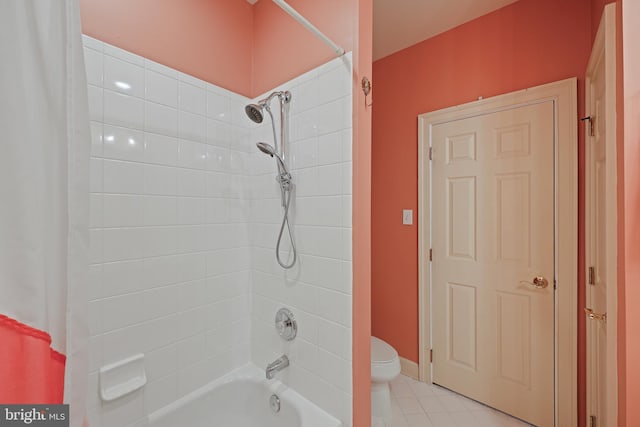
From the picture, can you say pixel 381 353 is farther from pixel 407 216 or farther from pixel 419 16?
pixel 419 16

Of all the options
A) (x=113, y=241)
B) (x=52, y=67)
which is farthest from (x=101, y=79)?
(x=52, y=67)

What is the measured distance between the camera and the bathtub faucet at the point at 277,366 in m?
1.36

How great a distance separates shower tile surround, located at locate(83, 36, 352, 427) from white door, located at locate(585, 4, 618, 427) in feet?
3.12

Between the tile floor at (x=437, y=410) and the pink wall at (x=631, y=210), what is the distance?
108cm

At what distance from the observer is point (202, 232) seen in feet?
4.68

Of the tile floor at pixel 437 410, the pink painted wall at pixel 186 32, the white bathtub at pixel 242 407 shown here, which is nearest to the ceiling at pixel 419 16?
the pink painted wall at pixel 186 32

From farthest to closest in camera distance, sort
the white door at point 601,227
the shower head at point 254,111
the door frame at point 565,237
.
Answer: the door frame at point 565,237
the shower head at point 254,111
the white door at point 601,227

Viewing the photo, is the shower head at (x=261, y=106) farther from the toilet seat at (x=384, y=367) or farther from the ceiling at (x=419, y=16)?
the toilet seat at (x=384, y=367)

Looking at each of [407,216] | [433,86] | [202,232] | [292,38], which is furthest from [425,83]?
[202,232]

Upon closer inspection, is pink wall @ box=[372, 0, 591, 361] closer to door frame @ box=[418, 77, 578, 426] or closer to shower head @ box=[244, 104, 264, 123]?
door frame @ box=[418, 77, 578, 426]

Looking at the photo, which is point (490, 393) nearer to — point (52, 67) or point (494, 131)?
point (494, 131)

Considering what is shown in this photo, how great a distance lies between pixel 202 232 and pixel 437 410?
1.93 meters

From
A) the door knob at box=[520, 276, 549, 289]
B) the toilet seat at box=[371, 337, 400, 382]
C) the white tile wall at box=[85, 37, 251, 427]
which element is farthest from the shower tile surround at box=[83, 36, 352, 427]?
the door knob at box=[520, 276, 549, 289]

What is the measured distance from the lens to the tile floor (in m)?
1.78
